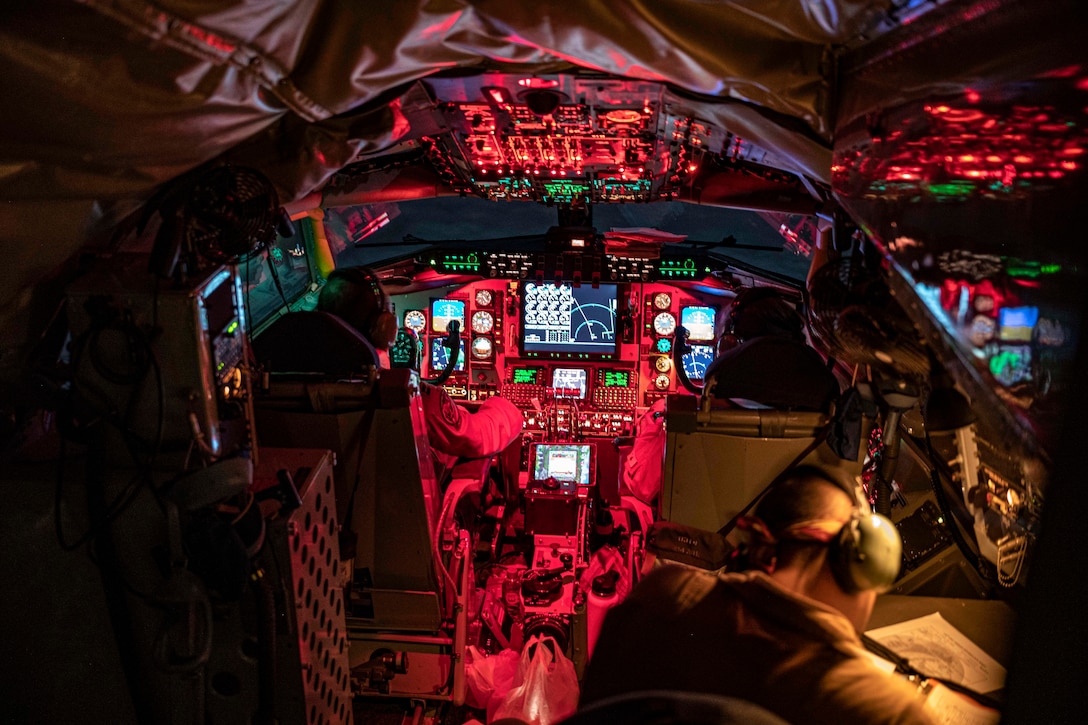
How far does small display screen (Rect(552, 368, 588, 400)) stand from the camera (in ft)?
19.4

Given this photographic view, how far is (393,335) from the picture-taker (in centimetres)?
344

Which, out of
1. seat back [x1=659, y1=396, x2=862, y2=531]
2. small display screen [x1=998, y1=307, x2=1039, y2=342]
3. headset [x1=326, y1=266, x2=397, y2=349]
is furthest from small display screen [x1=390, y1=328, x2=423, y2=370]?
small display screen [x1=998, y1=307, x2=1039, y2=342]

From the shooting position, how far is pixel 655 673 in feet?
4.17

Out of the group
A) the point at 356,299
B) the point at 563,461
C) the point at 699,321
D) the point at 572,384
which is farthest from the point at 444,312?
the point at 356,299

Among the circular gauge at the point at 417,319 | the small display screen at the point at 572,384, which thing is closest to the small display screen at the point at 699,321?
the small display screen at the point at 572,384

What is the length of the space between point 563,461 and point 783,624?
13.2 ft

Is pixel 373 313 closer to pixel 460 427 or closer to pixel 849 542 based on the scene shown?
pixel 460 427

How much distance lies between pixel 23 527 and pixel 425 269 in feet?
12.7

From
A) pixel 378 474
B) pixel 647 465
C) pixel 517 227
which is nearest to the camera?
pixel 378 474

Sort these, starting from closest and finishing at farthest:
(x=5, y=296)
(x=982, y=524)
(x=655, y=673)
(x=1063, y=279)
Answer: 1. (x=1063, y=279)
2. (x=655, y=673)
3. (x=5, y=296)
4. (x=982, y=524)

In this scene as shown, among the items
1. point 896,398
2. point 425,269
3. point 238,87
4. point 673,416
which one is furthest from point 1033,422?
point 425,269

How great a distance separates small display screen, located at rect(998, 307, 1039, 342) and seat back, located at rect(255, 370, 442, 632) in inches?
88.2

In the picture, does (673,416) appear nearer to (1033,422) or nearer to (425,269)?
(1033,422)

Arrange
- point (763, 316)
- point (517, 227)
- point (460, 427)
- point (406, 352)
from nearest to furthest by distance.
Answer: point (460, 427)
point (763, 316)
point (406, 352)
point (517, 227)
